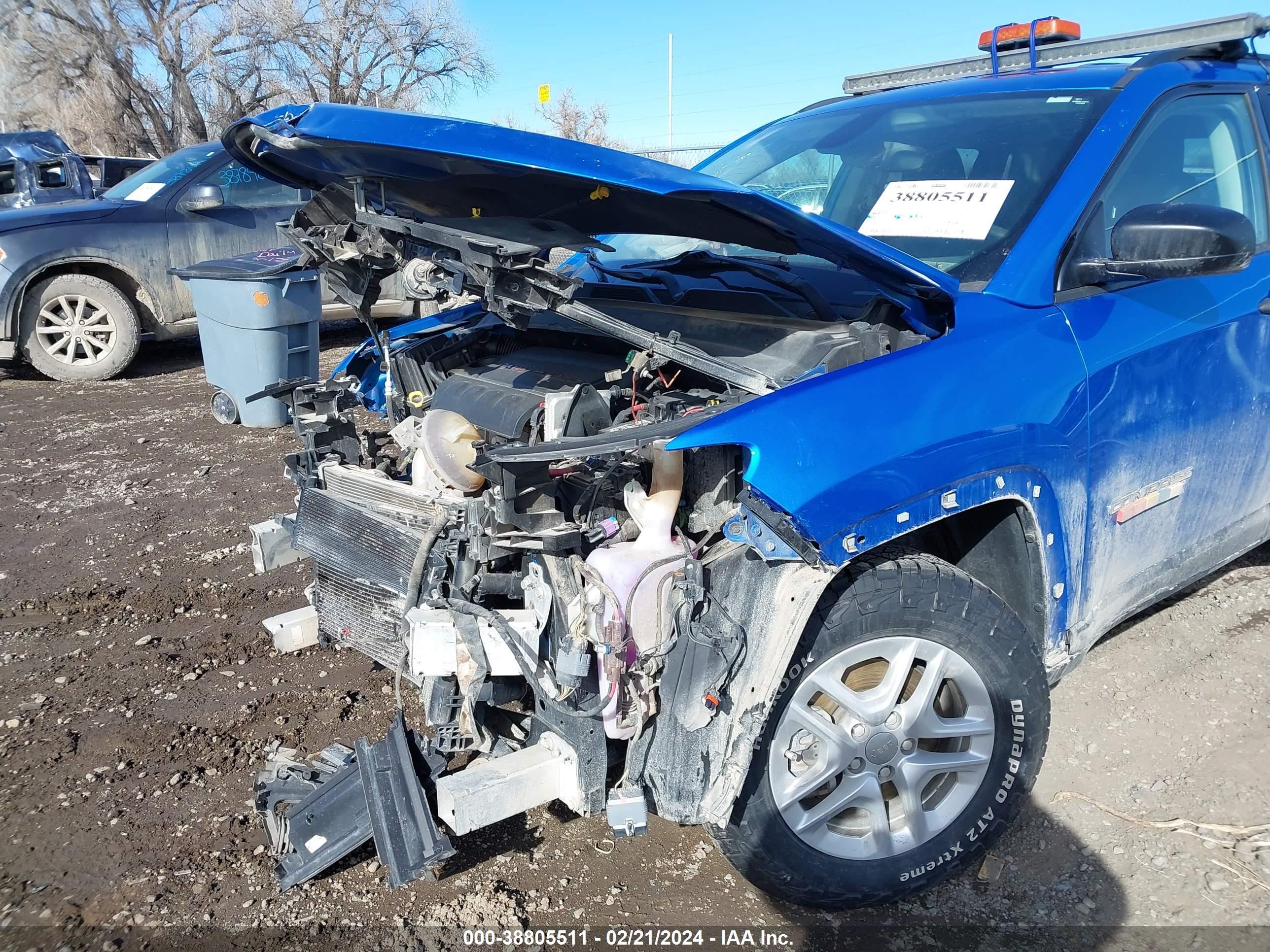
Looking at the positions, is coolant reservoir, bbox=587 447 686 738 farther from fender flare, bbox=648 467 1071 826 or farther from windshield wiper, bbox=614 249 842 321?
windshield wiper, bbox=614 249 842 321

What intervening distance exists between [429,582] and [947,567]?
1340mm

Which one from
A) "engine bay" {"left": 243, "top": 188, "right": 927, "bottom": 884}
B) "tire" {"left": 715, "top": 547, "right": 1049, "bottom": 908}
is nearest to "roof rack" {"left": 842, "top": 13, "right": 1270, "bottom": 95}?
"engine bay" {"left": 243, "top": 188, "right": 927, "bottom": 884}

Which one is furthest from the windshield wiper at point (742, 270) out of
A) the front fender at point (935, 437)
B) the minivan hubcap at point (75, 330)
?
the minivan hubcap at point (75, 330)

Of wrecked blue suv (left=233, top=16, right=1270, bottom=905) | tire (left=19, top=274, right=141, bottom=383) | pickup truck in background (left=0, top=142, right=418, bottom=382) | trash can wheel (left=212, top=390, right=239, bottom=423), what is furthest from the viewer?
tire (left=19, top=274, right=141, bottom=383)

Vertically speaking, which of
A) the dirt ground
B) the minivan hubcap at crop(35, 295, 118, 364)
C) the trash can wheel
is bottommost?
the dirt ground

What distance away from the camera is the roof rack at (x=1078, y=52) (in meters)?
3.01

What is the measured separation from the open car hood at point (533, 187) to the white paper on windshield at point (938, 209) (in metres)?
0.38

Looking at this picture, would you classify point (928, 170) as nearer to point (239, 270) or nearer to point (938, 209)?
point (938, 209)

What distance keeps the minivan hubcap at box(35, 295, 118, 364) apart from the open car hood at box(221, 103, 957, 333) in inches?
261

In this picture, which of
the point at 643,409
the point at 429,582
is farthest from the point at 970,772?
the point at 429,582

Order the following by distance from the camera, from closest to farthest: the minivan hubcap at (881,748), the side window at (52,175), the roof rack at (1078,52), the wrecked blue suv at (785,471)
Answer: the wrecked blue suv at (785,471) → the minivan hubcap at (881,748) → the roof rack at (1078,52) → the side window at (52,175)

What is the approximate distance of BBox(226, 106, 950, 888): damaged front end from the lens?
2049 mm

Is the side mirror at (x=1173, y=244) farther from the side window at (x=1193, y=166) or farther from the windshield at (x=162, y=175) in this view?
the windshield at (x=162, y=175)

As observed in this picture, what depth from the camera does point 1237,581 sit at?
411 cm
